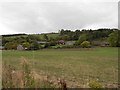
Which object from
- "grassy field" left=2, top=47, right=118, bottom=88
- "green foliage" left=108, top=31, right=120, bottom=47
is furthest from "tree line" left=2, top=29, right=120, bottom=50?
"grassy field" left=2, top=47, right=118, bottom=88

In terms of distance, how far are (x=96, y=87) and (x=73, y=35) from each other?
2312 inches

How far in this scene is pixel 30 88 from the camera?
339cm

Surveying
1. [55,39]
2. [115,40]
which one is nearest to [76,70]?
[115,40]

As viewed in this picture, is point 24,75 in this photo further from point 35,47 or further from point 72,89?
point 35,47

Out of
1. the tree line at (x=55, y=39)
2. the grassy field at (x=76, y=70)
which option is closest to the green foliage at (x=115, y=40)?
the tree line at (x=55, y=39)

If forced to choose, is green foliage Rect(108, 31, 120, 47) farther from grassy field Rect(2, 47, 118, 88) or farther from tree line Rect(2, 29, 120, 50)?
grassy field Rect(2, 47, 118, 88)

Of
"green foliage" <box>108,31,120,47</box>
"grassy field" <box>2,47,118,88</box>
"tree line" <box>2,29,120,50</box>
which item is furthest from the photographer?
"green foliage" <box>108,31,120,47</box>

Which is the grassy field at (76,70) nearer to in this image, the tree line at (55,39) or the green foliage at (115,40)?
the tree line at (55,39)

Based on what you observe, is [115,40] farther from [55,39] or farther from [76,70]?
[76,70]

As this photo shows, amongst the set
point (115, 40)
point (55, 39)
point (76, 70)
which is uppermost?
point (55, 39)

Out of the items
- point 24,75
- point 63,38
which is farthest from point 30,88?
point 63,38

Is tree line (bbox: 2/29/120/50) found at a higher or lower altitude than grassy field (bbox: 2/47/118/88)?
higher

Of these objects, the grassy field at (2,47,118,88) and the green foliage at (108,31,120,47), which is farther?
the green foliage at (108,31,120,47)

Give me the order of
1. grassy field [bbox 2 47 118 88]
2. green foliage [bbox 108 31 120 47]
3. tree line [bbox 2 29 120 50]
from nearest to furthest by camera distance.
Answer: grassy field [bbox 2 47 118 88] < tree line [bbox 2 29 120 50] < green foliage [bbox 108 31 120 47]
